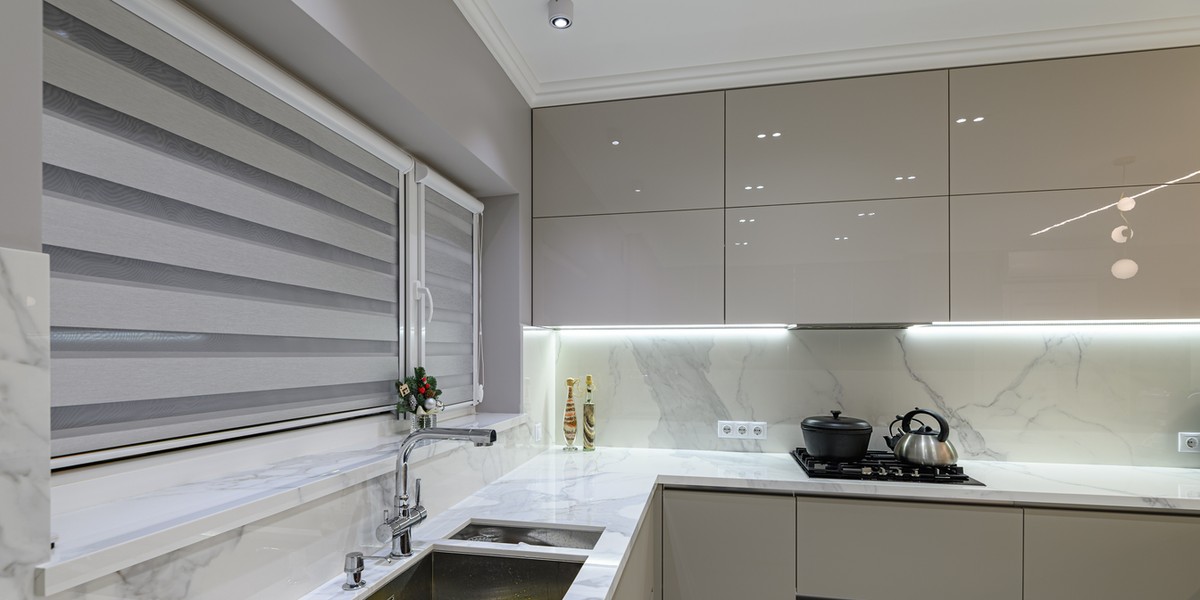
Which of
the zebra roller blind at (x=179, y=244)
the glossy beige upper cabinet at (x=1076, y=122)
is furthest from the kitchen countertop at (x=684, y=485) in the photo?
the glossy beige upper cabinet at (x=1076, y=122)

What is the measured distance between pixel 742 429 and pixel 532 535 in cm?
129

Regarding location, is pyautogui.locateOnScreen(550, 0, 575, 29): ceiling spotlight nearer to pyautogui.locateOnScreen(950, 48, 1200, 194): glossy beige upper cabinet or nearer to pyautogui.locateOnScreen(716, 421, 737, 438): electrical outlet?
pyautogui.locateOnScreen(950, 48, 1200, 194): glossy beige upper cabinet

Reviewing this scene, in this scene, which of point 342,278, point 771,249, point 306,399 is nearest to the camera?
point 306,399

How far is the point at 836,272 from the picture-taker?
236 cm

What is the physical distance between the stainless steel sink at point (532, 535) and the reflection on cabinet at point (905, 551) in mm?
864

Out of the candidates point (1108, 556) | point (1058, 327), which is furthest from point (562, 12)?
point (1108, 556)

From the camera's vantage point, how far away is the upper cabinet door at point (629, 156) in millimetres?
2482

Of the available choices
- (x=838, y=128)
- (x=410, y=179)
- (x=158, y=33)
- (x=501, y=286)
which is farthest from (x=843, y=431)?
(x=158, y=33)

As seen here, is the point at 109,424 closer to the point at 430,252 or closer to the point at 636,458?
the point at 430,252

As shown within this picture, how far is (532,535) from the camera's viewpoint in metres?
1.69

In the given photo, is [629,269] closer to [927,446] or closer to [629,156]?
[629,156]

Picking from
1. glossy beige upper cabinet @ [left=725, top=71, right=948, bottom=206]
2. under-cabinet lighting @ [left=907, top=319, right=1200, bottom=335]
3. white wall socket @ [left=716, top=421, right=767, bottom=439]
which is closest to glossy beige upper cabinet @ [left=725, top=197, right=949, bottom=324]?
glossy beige upper cabinet @ [left=725, top=71, right=948, bottom=206]

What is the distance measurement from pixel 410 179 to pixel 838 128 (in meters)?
1.65

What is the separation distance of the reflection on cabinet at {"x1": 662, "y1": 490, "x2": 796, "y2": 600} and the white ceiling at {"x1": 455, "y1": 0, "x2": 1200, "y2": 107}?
64.8 inches
